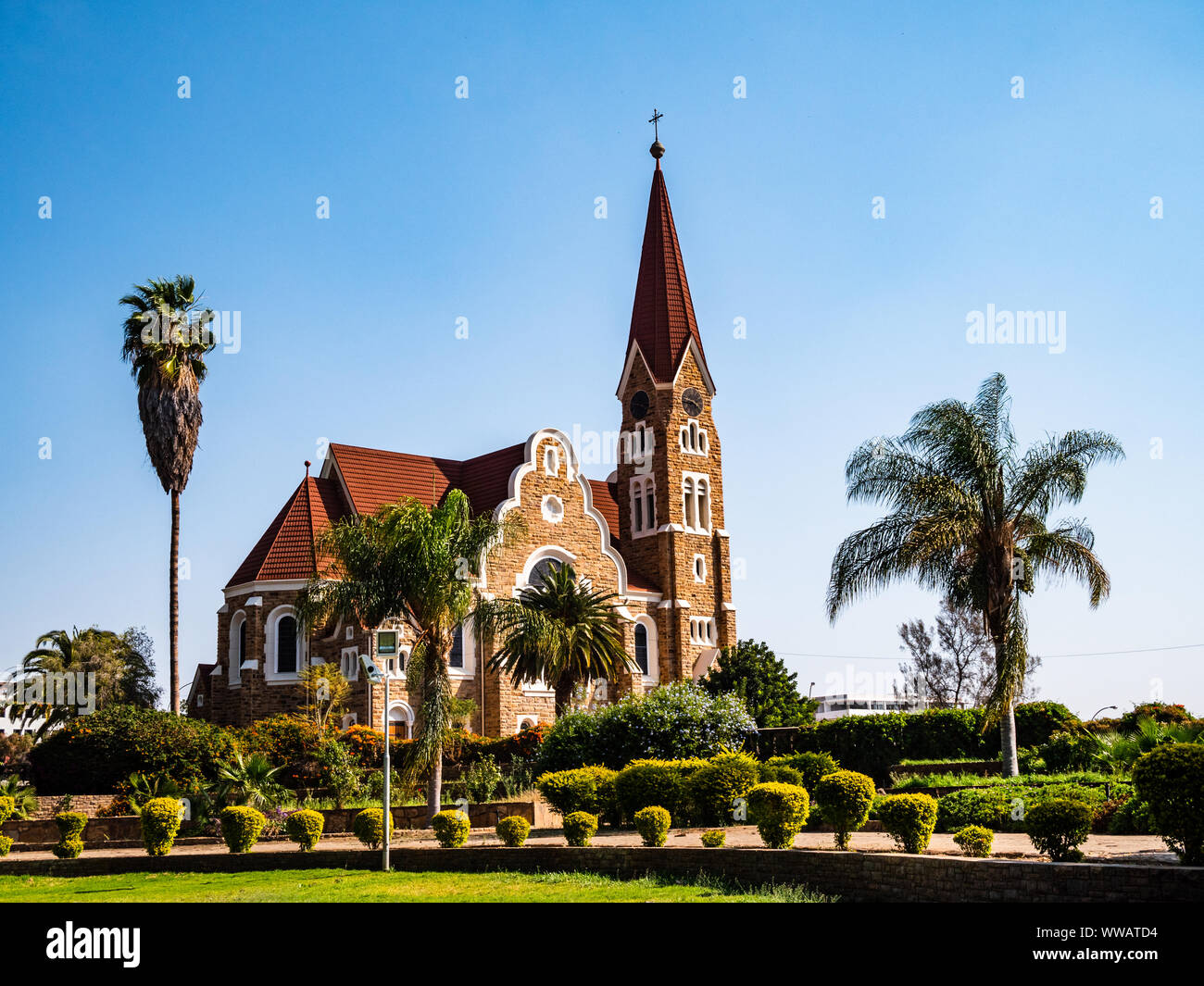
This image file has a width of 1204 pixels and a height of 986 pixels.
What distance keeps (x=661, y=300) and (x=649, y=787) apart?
37412 mm

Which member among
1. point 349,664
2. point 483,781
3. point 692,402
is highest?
point 692,402

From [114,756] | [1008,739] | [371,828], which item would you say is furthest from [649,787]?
[114,756]

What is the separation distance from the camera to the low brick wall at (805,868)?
11219 mm

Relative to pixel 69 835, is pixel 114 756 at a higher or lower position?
higher

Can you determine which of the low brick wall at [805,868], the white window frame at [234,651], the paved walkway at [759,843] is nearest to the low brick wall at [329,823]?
the paved walkway at [759,843]

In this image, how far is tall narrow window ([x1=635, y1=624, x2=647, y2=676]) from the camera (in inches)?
1976

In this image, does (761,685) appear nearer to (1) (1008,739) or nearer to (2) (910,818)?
(1) (1008,739)

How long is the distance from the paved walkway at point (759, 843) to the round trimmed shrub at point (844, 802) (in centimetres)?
30

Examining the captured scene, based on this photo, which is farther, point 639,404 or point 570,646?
point 639,404

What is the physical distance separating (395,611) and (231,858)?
655cm

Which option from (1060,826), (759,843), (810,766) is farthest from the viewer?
(810,766)

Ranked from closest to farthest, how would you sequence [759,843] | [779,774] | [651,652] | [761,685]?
1. [759,843]
2. [779,774]
3. [761,685]
4. [651,652]

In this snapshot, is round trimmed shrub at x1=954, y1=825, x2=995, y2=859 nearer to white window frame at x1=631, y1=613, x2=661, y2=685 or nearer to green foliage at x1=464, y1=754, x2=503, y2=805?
green foliage at x1=464, y1=754, x2=503, y2=805

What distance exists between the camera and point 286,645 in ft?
137
